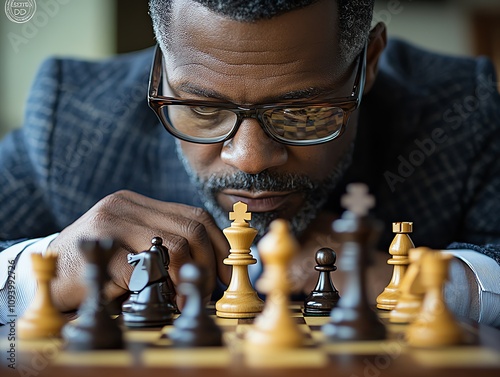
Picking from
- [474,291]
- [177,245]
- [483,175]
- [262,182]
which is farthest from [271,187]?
[483,175]

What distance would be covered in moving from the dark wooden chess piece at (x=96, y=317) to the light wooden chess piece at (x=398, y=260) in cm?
55

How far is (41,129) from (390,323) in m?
1.44

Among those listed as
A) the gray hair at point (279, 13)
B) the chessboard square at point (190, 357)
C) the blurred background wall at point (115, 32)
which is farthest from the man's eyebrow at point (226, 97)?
the blurred background wall at point (115, 32)

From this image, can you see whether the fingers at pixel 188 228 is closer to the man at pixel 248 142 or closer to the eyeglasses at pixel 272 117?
the man at pixel 248 142

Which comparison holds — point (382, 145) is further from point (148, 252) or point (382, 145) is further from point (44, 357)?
point (44, 357)

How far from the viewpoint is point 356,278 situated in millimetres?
882

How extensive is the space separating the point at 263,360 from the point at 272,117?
2.36 feet

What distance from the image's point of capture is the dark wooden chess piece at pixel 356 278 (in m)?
0.86

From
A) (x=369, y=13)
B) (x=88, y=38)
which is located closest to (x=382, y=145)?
(x=369, y=13)

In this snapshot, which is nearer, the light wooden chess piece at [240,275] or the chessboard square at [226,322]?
the chessboard square at [226,322]

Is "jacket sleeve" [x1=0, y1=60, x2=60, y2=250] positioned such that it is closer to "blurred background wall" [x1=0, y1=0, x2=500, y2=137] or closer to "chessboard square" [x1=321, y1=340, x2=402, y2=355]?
"chessboard square" [x1=321, y1=340, x2=402, y2=355]

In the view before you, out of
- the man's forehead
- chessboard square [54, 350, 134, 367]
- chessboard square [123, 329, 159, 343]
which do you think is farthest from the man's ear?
chessboard square [54, 350, 134, 367]

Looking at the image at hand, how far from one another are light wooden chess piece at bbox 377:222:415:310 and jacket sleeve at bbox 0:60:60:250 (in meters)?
1.25

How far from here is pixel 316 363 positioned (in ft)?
2.50
